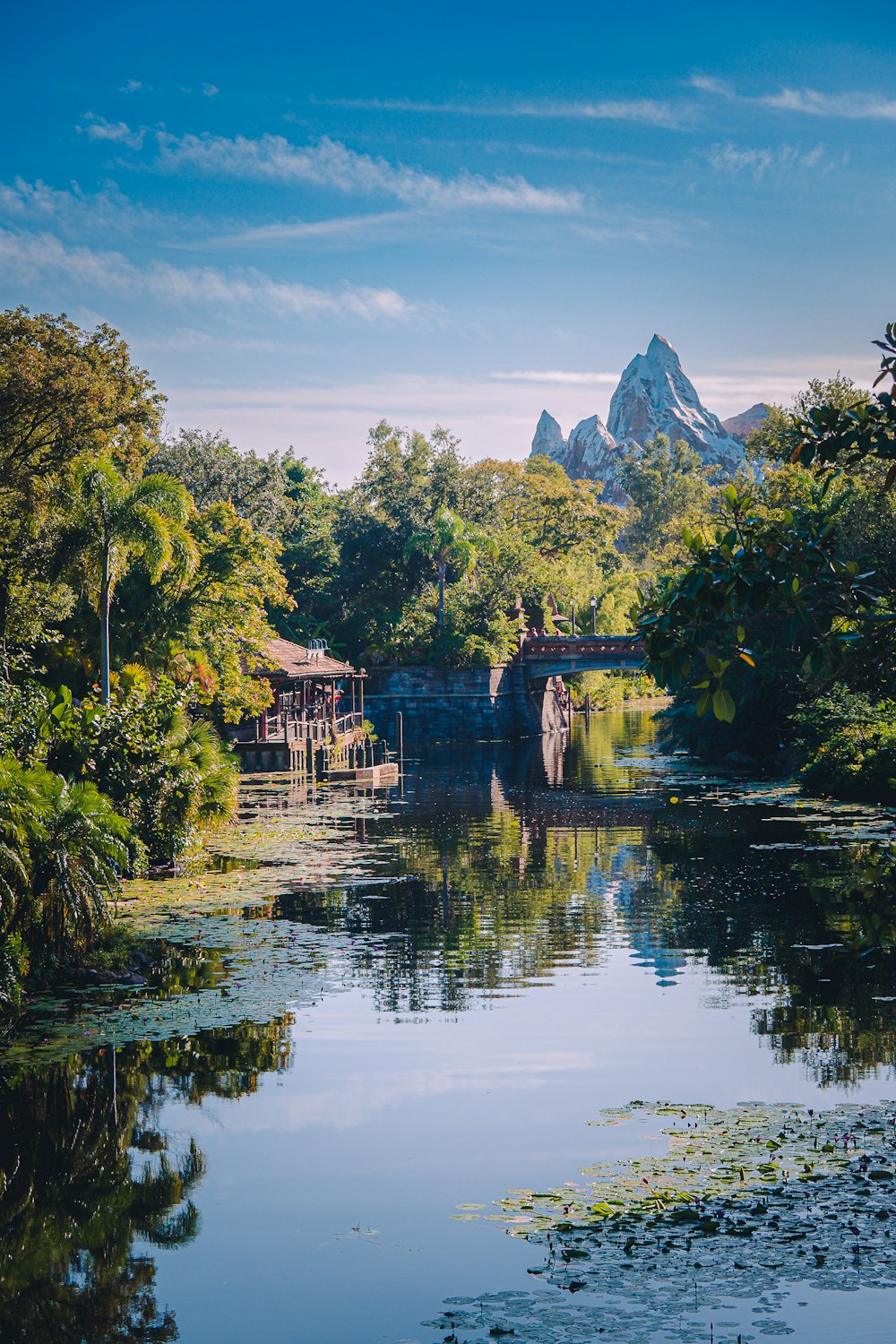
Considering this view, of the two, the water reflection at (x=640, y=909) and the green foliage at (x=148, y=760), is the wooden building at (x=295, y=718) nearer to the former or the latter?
the water reflection at (x=640, y=909)

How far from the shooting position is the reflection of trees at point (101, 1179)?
29.6 ft

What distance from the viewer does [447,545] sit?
75312 mm

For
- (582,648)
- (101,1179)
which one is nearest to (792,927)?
(101,1179)

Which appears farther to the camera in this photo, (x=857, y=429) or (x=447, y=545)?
(x=447, y=545)

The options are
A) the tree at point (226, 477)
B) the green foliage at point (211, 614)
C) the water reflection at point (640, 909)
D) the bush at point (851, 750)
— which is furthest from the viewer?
the tree at point (226, 477)

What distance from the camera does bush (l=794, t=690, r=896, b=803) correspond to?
112 ft

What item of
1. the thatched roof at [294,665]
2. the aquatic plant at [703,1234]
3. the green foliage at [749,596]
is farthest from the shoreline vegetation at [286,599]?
the aquatic plant at [703,1234]

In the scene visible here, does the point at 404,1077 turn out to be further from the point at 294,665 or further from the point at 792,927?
the point at 294,665

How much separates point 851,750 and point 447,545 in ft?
138

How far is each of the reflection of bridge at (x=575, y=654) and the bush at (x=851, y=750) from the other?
31.2 metres

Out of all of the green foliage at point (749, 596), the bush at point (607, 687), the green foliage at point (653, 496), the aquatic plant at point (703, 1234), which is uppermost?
the green foliage at point (653, 496)

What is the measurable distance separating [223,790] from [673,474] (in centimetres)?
12432

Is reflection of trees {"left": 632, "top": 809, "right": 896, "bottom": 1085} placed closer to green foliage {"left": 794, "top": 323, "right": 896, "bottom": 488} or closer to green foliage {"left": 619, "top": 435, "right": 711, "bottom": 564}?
green foliage {"left": 794, "top": 323, "right": 896, "bottom": 488}

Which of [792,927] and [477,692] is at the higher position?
[477,692]
